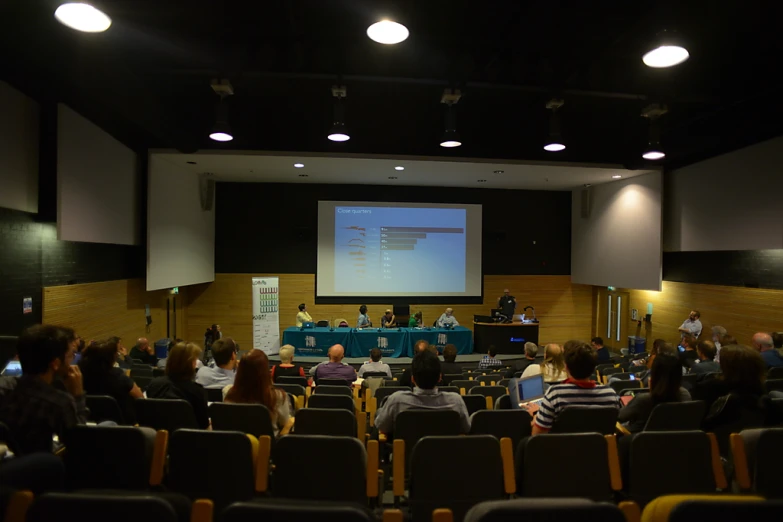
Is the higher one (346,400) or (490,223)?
(490,223)

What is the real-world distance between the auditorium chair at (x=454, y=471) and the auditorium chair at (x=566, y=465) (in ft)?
0.47

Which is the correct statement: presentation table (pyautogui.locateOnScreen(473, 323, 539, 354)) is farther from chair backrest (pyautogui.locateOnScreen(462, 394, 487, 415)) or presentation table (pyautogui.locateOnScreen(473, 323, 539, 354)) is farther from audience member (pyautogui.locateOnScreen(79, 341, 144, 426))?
audience member (pyautogui.locateOnScreen(79, 341, 144, 426))

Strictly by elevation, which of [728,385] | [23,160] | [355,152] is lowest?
[728,385]

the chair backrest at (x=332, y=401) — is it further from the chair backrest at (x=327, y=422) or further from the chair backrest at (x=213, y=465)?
the chair backrest at (x=213, y=465)

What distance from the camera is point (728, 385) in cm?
289

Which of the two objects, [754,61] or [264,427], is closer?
[264,427]

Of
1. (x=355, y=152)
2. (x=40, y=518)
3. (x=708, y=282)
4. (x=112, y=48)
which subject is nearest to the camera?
(x=40, y=518)

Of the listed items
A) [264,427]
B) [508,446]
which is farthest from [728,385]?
[264,427]

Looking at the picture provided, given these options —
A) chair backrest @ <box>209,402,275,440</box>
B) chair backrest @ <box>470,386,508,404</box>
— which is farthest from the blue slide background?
chair backrest @ <box>209,402,275,440</box>

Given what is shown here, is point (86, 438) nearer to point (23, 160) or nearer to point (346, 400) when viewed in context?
point (346, 400)

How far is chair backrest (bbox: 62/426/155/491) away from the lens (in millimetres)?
2162

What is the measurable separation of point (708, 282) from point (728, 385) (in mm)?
7920

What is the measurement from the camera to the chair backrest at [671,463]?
7.48ft

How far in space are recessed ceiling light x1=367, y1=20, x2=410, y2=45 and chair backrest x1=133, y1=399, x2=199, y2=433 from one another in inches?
122
